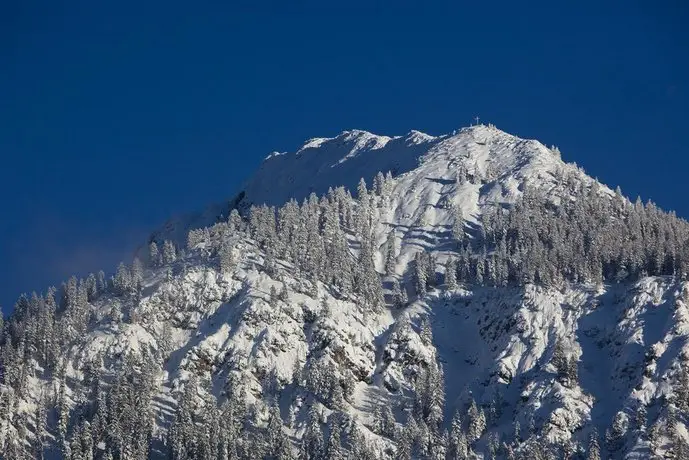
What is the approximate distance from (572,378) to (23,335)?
103 meters

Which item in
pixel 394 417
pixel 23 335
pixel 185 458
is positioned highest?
pixel 23 335

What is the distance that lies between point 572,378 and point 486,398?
1597cm

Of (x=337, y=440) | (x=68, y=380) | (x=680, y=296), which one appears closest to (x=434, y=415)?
(x=337, y=440)

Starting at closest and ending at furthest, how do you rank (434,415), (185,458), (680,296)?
(185,458)
(434,415)
(680,296)

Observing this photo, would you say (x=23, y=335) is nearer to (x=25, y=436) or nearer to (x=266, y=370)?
(x=25, y=436)

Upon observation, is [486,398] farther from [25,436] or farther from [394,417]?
[25,436]

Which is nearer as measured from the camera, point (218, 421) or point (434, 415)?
point (218, 421)

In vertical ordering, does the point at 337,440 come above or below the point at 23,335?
below

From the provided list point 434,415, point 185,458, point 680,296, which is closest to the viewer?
point 185,458

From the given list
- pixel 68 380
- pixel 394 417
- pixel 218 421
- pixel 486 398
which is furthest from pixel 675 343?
pixel 68 380

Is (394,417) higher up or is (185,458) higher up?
(394,417)

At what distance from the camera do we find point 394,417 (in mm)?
187625

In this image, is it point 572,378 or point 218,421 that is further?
point 572,378

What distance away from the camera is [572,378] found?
615 ft
